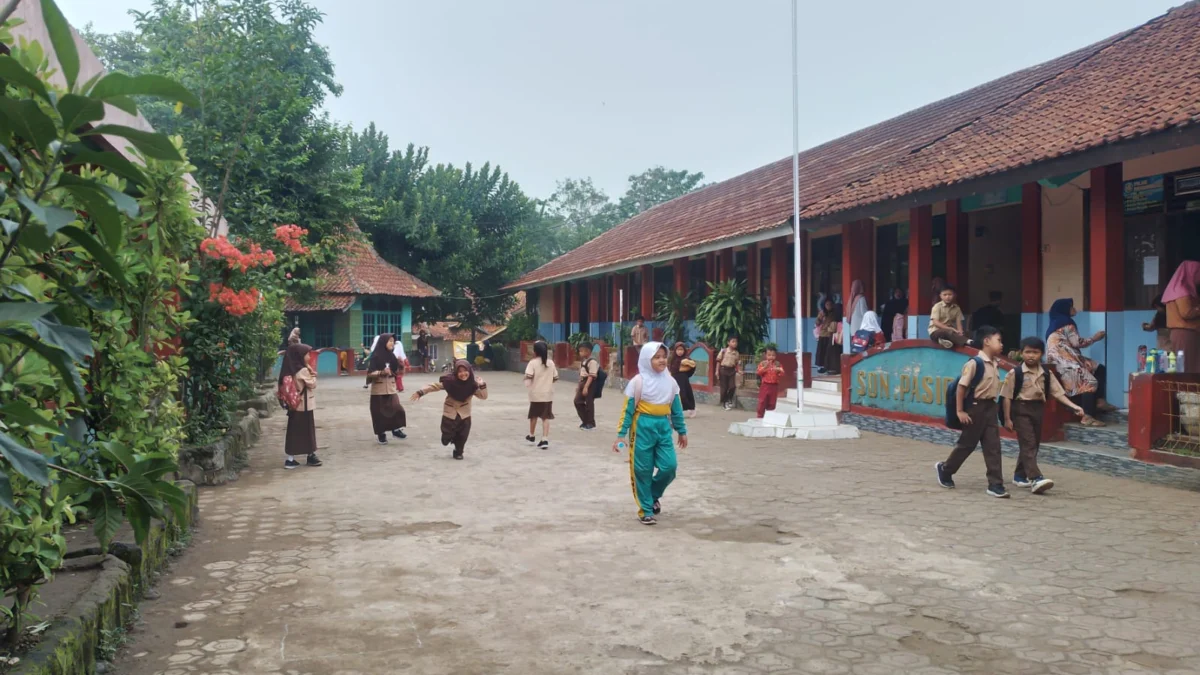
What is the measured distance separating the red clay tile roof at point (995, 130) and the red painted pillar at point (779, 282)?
762mm

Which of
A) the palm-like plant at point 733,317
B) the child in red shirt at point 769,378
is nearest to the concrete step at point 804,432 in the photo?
the child in red shirt at point 769,378

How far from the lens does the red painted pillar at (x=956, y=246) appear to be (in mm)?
13828

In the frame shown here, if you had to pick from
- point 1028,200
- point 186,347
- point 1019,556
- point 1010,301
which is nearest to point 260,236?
point 186,347

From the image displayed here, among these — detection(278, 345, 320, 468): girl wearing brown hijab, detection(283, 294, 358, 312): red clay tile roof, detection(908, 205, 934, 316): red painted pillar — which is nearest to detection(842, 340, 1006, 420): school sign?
detection(908, 205, 934, 316): red painted pillar

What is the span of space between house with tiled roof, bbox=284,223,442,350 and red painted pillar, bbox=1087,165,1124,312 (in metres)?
24.1

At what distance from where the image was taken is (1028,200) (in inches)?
468

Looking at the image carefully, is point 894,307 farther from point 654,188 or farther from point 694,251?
point 654,188

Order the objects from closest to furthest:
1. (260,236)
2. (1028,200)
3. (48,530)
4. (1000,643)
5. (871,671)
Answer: (48,530) < (871,671) < (1000,643) < (260,236) < (1028,200)

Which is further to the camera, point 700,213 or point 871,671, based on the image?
point 700,213

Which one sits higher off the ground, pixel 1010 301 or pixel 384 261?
pixel 384 261

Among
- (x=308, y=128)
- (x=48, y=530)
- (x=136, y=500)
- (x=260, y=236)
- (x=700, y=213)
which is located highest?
(x=308, y=128)

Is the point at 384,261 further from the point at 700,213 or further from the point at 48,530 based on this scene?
the point at 48,530

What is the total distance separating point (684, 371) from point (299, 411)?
6876mm

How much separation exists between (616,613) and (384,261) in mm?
29781
